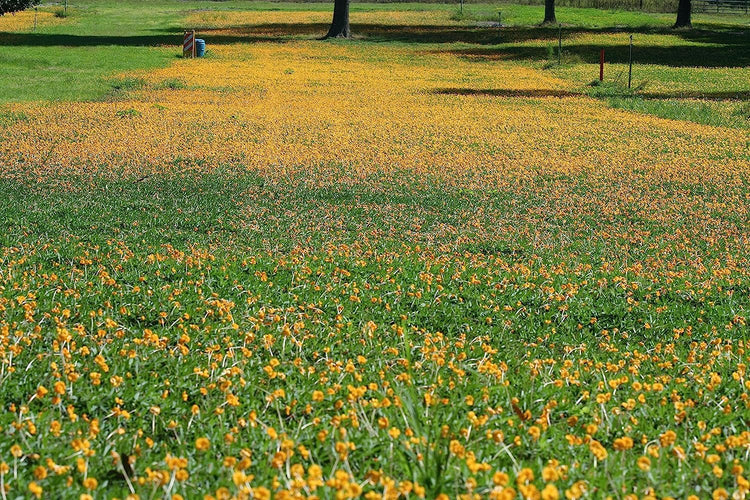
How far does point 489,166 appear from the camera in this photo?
15.1 m

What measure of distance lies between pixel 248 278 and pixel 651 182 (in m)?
8.90

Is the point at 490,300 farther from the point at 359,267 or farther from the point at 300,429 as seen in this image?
the point at 300,429

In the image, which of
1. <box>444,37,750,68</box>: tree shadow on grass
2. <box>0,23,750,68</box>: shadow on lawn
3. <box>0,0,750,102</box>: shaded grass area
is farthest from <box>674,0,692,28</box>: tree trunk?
<box>444,37,750,68</box>: tree shadow on grass

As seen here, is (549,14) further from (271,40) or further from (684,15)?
(271,40)

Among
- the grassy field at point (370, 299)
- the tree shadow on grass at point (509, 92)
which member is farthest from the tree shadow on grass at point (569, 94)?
the grassy field at point (370, 299)

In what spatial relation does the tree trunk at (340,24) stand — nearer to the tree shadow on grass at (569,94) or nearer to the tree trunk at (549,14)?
the tree trunk at (549,14)

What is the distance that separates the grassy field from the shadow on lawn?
1644 centimetres

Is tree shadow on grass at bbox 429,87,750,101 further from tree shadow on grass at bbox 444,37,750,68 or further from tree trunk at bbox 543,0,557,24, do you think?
tree trunk at bbox 543,0,557,24

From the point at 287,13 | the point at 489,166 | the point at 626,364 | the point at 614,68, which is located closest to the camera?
the point at 626,364

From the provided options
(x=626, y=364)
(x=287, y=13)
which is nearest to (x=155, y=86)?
(x=626, y=364)

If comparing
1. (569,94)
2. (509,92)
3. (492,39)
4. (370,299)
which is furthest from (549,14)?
(370,299)

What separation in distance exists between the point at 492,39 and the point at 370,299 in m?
A: 42.6

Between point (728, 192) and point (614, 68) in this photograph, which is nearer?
point (728, 192)

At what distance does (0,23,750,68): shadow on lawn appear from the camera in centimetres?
3881
